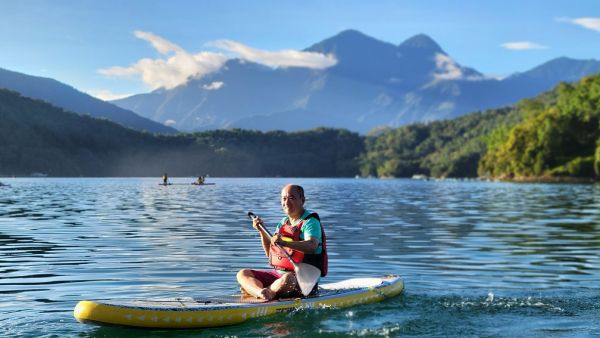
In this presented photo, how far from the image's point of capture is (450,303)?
1545cm

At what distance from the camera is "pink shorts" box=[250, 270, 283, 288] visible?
1458cm

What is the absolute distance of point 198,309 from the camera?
506 inches

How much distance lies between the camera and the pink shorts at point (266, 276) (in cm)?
1458

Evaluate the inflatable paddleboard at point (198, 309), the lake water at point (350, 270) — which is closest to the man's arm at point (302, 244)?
the inflatable paddleboard at point (198, 309)

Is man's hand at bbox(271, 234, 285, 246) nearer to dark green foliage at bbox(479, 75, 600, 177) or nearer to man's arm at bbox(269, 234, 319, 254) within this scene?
man's arm at bbox(269, 234, 319, 254)

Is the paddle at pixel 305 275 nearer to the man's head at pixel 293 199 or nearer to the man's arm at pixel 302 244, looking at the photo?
the man's arm at pixel 302 244

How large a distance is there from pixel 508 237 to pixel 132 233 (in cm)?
1689

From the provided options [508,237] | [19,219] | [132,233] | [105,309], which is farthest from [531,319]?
[19,219]

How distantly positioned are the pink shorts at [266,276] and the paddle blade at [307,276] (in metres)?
0.65

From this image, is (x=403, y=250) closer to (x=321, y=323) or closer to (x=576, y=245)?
(x=576, y=245)

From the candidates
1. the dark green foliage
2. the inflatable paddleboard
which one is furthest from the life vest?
the dark green foliage

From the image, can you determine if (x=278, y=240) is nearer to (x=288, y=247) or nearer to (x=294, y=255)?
(x=288, y=247)

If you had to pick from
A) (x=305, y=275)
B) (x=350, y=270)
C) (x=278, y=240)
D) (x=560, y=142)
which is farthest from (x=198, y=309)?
(x=560, y=142)

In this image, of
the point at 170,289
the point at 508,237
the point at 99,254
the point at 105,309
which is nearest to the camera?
the point at 105,309
